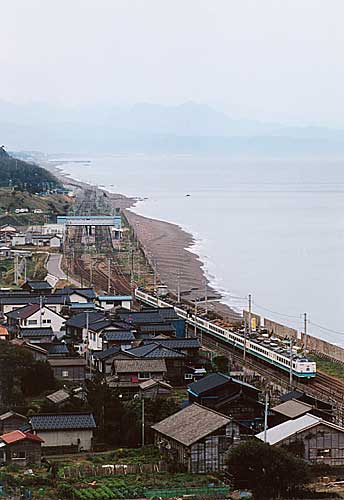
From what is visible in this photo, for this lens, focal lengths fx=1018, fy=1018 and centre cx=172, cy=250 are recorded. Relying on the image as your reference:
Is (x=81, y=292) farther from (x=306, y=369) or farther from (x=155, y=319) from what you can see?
(x=306, y=369)

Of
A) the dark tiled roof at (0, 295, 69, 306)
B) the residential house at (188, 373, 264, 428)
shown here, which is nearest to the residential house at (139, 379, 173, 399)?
the residential house at (188, 373, 264, 428)

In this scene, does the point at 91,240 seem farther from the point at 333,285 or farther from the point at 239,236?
the point at 333,285

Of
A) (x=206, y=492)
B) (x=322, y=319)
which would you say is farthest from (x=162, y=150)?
(x=206, y=492)

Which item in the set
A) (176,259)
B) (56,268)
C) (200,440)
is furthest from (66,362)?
(176,259)

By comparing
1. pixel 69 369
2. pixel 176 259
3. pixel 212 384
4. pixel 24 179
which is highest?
pixel 24 179

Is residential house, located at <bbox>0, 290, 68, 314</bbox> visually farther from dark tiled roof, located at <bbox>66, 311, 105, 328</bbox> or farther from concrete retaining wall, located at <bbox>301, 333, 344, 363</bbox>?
concrete retaining wall, located at <bbox>301, 333, 344, 363</bbox>

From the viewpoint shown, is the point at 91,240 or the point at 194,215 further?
the point at 194,215
